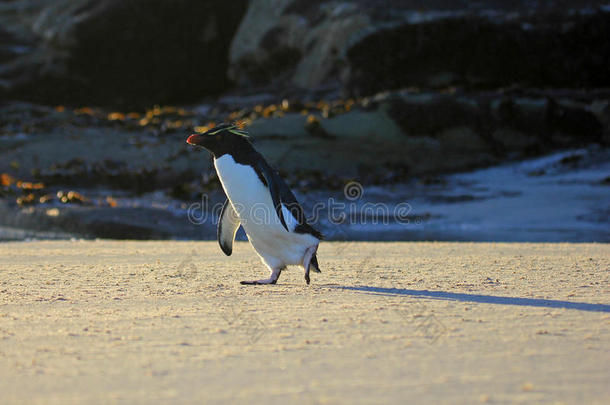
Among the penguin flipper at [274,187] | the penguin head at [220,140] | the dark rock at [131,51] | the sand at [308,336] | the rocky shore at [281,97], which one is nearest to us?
the sand at [308,336]

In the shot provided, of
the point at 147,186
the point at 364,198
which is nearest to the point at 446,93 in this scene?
the point at 364,198

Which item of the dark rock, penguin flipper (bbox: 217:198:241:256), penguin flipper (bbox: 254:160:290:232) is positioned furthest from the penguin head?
the dark rock

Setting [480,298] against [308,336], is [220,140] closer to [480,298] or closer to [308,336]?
[480,298]

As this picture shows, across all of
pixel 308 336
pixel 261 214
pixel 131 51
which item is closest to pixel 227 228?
pixel 261 214

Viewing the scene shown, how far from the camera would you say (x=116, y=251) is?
7.97 meters

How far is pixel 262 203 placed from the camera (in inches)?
211

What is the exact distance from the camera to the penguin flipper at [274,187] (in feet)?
17.3

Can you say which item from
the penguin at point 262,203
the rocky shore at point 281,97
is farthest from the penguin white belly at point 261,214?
the rocky shore at point 281,97

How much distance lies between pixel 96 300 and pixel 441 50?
18364 millimetres

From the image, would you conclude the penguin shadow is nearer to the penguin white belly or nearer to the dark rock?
the penguin white belly

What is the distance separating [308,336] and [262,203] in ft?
6.72

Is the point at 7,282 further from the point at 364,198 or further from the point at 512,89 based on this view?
the point at 512,89

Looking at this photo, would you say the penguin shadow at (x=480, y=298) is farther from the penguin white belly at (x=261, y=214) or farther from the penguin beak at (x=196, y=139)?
the penguin beak at (x=196, y=139)

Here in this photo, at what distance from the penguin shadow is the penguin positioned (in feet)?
1.50
